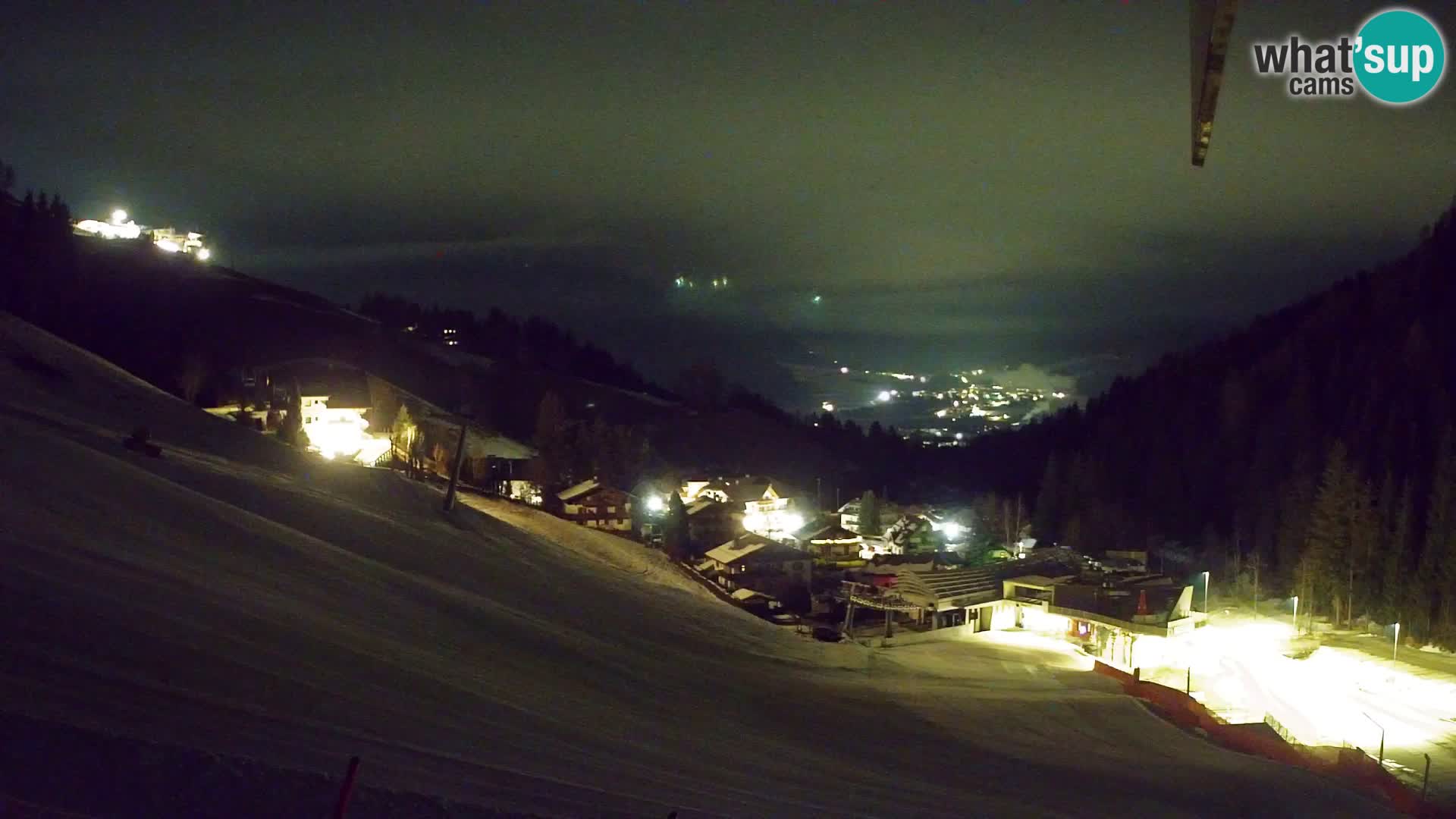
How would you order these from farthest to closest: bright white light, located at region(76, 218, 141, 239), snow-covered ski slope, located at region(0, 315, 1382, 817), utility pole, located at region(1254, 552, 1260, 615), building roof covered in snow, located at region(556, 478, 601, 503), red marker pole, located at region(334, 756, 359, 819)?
bright white light, located at region(76, 218, 141, 239) → building roof covered in snow, located at region(556, 478, 601, 503) → utility pole, located at region(1254, 552, 1260, 615) → snow-covered ski slope, located at region(0, 315, 1382, 817) → red marker pole, located at region(334, 756, 359, 819)

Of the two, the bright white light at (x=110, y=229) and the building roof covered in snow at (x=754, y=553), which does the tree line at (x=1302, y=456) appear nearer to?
the building roof covered in snow at (x=754, y=553)

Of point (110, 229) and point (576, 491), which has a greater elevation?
point (110, 229)

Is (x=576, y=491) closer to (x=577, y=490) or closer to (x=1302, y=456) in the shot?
(x=577, y=490)

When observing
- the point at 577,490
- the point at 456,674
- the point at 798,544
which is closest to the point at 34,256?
the point at 577,490

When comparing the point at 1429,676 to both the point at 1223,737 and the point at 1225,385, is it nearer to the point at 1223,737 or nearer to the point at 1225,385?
the point at 1223,737

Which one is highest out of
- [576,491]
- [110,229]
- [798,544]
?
[110,229]

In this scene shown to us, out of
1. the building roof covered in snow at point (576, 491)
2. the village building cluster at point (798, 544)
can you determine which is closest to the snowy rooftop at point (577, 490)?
the building roof covered in snow at point (576, 491)

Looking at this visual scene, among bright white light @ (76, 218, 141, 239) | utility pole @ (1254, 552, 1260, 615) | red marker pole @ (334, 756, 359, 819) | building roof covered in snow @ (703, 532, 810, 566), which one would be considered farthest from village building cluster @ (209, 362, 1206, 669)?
bright white light @ (76, 218, 141, 239)

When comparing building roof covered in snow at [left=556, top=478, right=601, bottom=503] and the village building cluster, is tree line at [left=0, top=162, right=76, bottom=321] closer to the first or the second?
the village building cluster

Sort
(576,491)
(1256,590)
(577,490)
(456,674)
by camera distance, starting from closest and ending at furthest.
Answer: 1. (456,674)
2. (1256,590)
3. (576,491)
4. (577,490)
